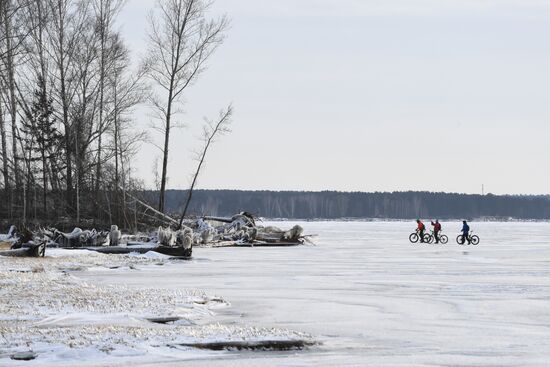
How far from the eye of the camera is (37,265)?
97.0 ft

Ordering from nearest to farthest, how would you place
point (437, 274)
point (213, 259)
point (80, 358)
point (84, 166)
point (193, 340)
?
1. point (80, 358)
2. point (193, 340)
3. point (437, 274)
4. point (213, 259)
5. point (84, 166)

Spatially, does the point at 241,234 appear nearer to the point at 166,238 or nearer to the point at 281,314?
the point at 166,238

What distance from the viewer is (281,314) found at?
57.8 ft

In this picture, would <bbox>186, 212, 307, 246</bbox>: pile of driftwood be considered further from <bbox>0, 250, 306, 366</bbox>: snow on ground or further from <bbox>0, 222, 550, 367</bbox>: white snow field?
<bbox>0, 250, 306, 366</bbox>: snow on ground

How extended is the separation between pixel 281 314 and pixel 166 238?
23639 millimetres

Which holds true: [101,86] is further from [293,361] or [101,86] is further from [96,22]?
[293,361]

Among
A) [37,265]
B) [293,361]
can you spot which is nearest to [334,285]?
[37,265]

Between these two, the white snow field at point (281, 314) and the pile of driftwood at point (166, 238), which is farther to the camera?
the pile of driftwood at point (166, 238)

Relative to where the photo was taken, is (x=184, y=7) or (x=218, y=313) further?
(x=184, y=7)

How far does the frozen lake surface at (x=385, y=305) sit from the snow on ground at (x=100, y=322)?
29.1 inches

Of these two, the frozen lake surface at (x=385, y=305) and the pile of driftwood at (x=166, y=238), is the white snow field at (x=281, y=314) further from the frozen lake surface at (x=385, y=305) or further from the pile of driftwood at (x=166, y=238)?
the pile of driftwood at (x=166, y=238)

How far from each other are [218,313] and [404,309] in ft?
11.5

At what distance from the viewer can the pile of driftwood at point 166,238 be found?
124ft

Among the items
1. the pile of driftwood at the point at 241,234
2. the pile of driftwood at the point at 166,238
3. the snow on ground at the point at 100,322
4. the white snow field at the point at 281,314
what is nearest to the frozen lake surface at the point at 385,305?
the white snow field at the point at 281,314
